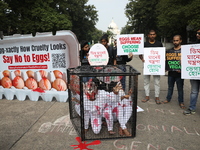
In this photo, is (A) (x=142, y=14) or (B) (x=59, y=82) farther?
(A) (x=142, y=14)

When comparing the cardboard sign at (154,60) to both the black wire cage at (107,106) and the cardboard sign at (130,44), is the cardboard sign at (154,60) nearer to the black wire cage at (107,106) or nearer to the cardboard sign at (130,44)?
the cardboard sign at (130,44)

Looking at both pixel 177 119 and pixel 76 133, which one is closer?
pixel 76 133

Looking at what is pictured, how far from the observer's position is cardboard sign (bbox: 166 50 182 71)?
376 centimetres

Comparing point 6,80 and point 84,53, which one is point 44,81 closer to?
point 6,80

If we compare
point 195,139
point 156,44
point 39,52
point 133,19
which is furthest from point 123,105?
point 133,19

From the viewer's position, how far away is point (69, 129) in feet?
10.2

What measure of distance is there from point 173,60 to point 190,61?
0.45m

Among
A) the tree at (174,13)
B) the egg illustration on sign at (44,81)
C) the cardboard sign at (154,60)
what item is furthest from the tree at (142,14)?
the egg illustration on sign at (44,81)

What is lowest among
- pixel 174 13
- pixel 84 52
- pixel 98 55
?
pixel 98 55

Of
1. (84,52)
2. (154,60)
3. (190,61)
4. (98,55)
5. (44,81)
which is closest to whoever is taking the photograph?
(190,61)

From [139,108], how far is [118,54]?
4.60 ft

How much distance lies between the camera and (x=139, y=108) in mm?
4012

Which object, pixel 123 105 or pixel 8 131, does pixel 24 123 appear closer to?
pixel 8 131

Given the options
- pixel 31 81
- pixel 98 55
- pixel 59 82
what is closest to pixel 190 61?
pixel 98 55
